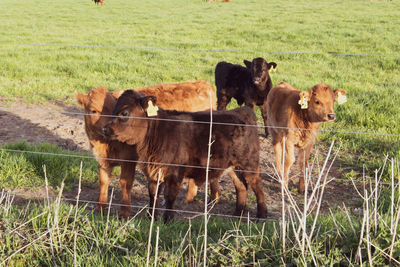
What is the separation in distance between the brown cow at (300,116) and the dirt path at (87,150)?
0.40 meters

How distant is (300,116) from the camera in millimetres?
6047

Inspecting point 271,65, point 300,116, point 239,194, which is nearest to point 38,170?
point 239,194

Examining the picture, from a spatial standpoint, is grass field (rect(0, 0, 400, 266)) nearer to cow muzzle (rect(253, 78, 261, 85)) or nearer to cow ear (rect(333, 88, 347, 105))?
cow ear (rect(333, 88, 347, 105))

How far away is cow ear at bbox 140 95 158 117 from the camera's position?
4633mm

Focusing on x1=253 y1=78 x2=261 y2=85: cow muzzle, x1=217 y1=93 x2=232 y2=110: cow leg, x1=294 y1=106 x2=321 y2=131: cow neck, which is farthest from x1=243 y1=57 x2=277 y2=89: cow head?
x1=294 y1=106 x2=321 y2=131: cow neck

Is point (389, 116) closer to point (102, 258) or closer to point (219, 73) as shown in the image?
point (219, 73)

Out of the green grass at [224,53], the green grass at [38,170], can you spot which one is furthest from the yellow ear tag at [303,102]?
the green grass at [38,170]

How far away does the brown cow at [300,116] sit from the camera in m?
5.77

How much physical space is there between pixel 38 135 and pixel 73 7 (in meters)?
28.9

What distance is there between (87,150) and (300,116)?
3.52m

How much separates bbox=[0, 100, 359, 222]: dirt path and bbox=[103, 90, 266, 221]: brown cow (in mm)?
415

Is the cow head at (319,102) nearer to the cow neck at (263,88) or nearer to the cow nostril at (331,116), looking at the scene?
the cow nostril at (331,116)

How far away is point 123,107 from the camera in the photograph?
4660mm

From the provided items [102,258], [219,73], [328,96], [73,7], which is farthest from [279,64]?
[73,7]
